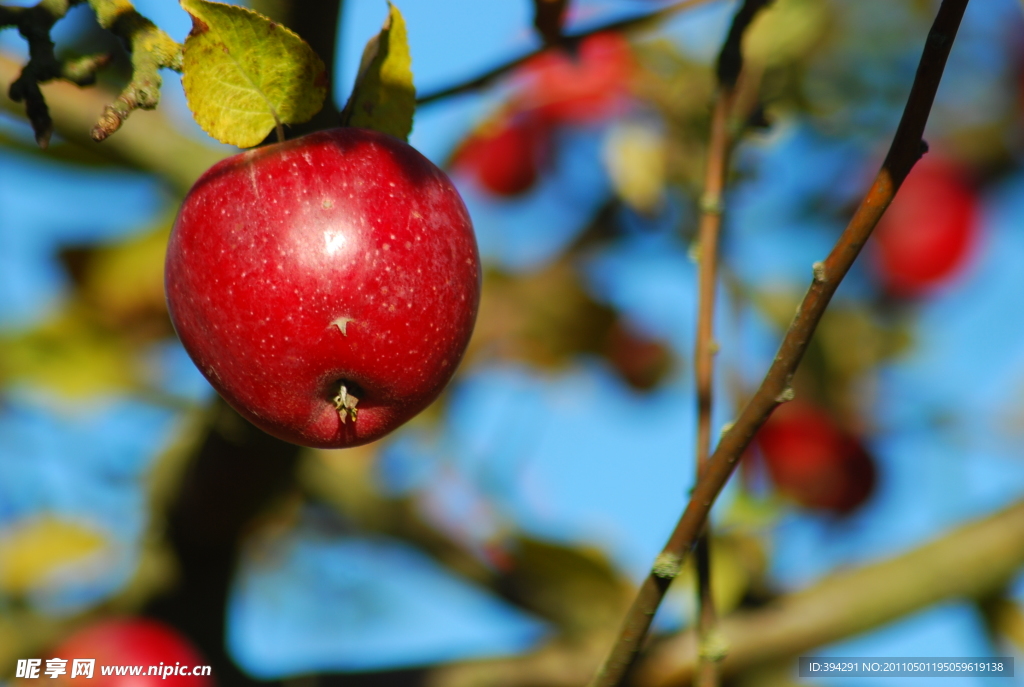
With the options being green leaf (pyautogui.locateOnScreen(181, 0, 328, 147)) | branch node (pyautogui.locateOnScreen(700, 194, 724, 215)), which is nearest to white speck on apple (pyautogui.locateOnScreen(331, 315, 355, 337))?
green leaf (pyautogui.locateOnScreen(181, 0, 328, 147))

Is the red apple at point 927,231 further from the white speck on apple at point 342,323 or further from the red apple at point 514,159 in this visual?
the white speck on apple at point 342,323

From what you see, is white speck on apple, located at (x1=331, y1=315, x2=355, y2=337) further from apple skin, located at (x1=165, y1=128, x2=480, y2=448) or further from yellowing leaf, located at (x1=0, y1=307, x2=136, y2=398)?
yellowing leaf, located at (x1=0, y1=307, x2=136, y2=398)

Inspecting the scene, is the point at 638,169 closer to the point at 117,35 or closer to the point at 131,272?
the point at 131,272

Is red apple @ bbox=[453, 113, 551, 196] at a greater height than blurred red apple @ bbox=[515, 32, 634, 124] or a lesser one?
lesser

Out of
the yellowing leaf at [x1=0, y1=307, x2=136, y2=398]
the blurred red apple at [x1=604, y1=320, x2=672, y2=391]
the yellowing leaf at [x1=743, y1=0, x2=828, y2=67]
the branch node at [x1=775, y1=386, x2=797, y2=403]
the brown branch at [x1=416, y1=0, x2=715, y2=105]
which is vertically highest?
the blurred red apple at [x1=604, y1=320, x2=672, y2=391]

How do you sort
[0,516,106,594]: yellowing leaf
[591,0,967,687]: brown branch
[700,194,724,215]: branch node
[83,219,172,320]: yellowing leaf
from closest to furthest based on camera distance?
[591,0,967,687]: brown branch < [700,194,724,215]: branch node < [83,219,172,320]: yellowing leaf < [0,516,106,594]: yellowing leaf
